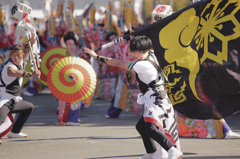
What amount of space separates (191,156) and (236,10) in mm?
2003

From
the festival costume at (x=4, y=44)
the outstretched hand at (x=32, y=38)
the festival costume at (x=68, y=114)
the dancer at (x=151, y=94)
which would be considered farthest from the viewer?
the festival costume at (x=4, y=44)

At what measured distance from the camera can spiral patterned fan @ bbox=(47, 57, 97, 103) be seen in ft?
22.3

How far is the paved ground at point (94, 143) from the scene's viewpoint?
15.8ft

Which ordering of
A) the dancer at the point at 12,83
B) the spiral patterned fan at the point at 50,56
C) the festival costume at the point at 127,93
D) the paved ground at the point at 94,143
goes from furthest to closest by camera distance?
the spiral patterned fan at the point at 50,56, the festival costume at the point at 127,93, the dancer at the point at 12,83, the paved ground at the point at 94,143

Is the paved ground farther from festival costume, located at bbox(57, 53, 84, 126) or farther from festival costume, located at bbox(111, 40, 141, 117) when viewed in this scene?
festival costume, located at bbox(111, 40, 141, 117)

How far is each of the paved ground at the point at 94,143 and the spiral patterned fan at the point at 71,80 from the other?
23.7 inches

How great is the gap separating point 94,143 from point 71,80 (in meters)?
1.65

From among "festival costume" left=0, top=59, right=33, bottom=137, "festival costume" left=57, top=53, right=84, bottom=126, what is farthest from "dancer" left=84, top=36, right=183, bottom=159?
"festival costume" left=57, top=53, right=84, bottom=126

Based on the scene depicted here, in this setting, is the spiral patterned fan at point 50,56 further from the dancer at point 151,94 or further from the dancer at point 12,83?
the dancer at point 151,94

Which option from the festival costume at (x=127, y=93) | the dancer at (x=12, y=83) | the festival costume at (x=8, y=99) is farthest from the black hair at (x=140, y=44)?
the festival costume at (x=127, y=93)

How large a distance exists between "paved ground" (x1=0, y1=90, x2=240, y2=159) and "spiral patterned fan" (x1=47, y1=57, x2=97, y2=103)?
602 millimetres

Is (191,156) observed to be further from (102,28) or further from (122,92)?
(102,28)

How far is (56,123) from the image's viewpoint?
7473mm

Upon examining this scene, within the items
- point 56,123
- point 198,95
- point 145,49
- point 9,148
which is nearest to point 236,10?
point 198,95
